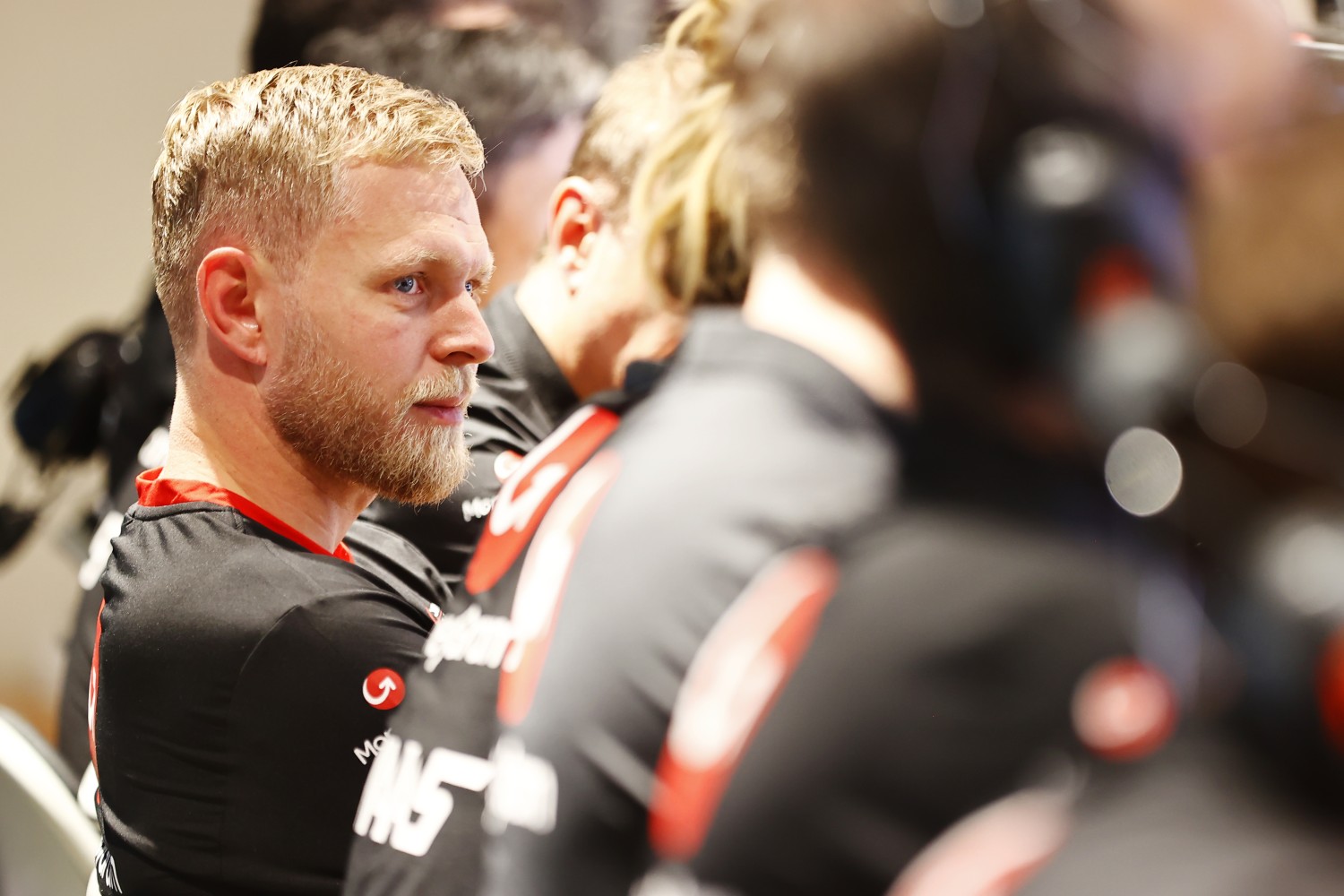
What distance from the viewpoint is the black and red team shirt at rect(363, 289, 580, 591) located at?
138 centimetres

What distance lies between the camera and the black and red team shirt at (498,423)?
1.38 metres

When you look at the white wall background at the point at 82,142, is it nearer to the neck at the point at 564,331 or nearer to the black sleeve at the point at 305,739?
the neck at the point at 564,331

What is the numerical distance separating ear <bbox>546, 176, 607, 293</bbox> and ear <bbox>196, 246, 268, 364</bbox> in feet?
0.99

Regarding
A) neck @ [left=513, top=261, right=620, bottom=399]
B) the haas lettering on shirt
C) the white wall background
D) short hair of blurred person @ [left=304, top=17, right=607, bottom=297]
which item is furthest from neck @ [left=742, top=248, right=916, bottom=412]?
the white wall background

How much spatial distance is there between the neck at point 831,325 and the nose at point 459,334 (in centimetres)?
41

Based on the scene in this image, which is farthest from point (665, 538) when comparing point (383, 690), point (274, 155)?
point (274, 155)

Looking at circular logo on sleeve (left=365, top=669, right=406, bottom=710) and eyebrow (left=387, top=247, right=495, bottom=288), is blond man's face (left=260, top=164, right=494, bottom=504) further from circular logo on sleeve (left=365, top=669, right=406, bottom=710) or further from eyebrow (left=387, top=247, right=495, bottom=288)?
circular logo on sleeve (left=365, top=669, right=406, bottom=710)

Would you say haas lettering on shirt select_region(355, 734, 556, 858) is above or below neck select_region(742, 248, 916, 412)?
below

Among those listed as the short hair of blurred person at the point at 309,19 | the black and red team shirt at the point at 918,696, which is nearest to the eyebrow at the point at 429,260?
the black and red team shirt at the point at 918,696

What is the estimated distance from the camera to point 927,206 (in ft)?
2.41

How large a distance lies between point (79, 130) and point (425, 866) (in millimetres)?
1869

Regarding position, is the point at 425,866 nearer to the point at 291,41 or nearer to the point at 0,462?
the point at 291,41

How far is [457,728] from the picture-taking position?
2.85ft

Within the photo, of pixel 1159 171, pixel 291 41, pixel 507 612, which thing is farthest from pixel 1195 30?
pixel 291 41
